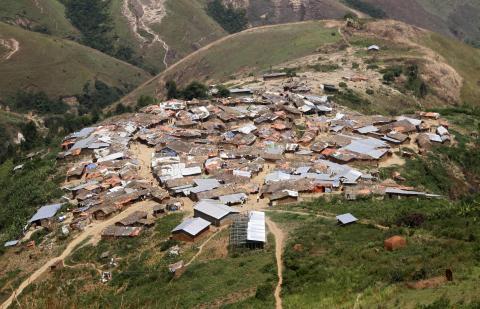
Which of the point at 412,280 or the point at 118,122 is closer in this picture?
the point at 412,280

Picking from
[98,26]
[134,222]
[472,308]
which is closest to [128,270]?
[134,222]

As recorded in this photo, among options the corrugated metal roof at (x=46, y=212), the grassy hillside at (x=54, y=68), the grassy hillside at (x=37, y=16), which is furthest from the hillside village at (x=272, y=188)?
the grassy hillside at (x=37, y=16)

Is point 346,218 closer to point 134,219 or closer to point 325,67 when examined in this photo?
point 134,219

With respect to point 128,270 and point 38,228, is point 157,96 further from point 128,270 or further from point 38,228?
point 128,270

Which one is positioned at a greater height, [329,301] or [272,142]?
[329,301]

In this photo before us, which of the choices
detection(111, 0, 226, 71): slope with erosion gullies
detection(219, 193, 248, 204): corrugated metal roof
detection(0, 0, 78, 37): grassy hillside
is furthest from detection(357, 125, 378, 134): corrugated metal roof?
detection(0, 0, 78, 37): grassy hillside

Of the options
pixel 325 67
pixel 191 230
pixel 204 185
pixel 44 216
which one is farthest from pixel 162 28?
pixel 191 230
